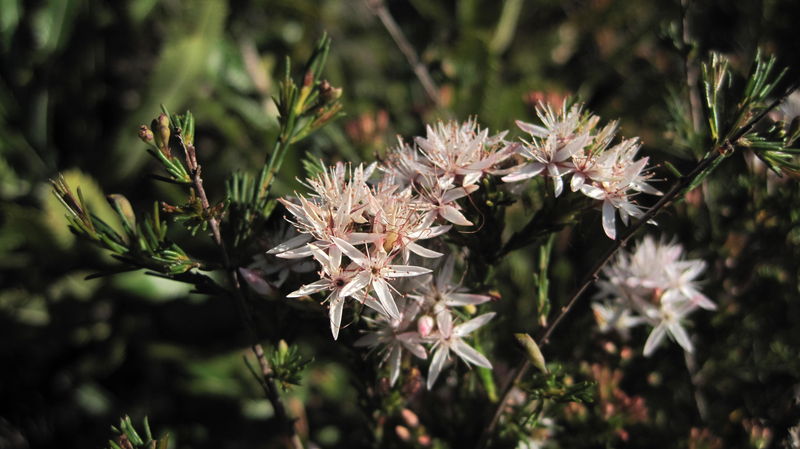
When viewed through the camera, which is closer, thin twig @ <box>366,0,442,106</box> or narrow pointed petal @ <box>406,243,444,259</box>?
narrow pointed petal @ <box>406,243,444,259</box>

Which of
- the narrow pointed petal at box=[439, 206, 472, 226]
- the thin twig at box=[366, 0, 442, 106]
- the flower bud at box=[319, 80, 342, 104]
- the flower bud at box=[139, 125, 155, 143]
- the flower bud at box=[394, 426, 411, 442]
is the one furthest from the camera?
Result: the thin twig at box=[366, 0, 442, 106]

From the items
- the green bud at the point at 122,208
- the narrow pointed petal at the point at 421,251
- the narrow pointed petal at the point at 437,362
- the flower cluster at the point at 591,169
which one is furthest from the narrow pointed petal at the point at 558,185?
the green bud at the point at 122,208

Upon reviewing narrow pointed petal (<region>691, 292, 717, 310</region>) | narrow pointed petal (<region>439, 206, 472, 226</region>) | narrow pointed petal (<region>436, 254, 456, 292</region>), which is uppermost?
narrow pointed petal (<region>691, 292, 717, 310</region>)

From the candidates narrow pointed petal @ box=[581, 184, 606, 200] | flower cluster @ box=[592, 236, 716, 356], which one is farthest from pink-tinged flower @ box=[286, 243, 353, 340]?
flower cluster @ box=[592, 236, 716, 356]

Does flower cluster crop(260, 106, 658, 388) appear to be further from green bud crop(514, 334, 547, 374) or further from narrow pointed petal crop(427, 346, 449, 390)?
green bud crop(514, 334, 547, 374)

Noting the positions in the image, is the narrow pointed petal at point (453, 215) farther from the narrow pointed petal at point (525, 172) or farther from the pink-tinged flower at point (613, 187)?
the pink-tinged flower at point (613, 187)

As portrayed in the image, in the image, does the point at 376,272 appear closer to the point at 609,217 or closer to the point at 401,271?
the point at 401,271

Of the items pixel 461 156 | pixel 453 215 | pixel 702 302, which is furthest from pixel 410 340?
pixel 702 302
